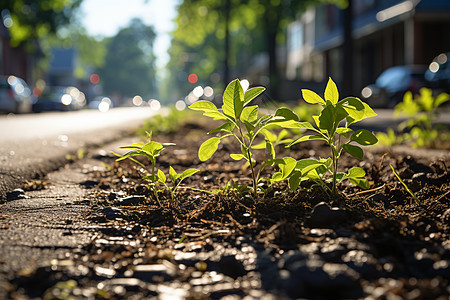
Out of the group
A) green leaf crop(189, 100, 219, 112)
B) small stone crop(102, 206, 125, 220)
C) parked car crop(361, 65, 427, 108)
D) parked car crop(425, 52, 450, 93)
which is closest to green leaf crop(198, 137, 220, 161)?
green leaf crop(189, 100, 219, 112)

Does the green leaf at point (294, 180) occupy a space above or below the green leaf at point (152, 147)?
below

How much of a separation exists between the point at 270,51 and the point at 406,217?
74.5 feet

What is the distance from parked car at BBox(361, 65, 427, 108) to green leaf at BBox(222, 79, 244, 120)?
14843mm

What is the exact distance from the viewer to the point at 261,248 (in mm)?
1733

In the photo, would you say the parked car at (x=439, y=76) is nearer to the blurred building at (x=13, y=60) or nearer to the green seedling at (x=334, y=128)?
the green seedling at (x=334, y=128)

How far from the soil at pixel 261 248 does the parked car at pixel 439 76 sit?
14948 mm

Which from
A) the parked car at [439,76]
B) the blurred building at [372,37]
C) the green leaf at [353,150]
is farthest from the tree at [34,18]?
the green leaf at [353,150]

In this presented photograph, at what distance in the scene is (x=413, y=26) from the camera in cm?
2094

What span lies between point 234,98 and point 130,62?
292ft

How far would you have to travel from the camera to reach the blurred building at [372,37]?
2092cm

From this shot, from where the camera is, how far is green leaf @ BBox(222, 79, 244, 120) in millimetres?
2186

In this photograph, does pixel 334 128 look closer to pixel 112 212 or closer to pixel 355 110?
pixel 355 110

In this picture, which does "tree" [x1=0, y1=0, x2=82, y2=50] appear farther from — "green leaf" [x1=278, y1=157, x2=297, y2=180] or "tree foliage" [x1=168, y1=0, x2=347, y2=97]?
"green leaf" [x1=278, y1=157, x2=297, y2=180]

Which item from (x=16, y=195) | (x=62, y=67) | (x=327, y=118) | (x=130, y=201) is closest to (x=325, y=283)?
(x=327, y=118)
